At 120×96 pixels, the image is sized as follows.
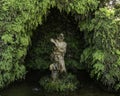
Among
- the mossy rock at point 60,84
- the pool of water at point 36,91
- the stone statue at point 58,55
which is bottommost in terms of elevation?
the pool of water at point 36,91

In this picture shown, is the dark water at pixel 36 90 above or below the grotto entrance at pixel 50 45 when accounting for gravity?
below

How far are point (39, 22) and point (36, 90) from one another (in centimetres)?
203

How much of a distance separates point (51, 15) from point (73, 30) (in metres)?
0.88

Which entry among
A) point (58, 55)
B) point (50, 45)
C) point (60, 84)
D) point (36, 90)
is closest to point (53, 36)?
point (50, 45)

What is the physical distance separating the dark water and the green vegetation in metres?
0.37

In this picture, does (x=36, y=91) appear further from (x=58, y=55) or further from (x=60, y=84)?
(x=58, y=55)

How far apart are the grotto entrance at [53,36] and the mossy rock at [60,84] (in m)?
1.02

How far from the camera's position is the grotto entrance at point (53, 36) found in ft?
38.0

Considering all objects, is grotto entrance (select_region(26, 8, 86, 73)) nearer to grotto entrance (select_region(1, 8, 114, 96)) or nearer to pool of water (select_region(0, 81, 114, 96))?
grotto entrance (select_region(1, 8, 114, 96))

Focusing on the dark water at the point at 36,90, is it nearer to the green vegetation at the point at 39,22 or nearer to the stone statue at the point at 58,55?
the green vegetation at the point at 39,22

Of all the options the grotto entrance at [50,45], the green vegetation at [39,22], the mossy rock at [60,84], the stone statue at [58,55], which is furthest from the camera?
the grotto entrance at [50,45]

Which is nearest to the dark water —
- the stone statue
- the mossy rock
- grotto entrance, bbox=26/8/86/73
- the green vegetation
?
the mossy rock

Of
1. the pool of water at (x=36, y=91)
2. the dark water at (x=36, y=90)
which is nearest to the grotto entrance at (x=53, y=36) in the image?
the dark water at (x=36, y=90)

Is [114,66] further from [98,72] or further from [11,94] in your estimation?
[11,94]
